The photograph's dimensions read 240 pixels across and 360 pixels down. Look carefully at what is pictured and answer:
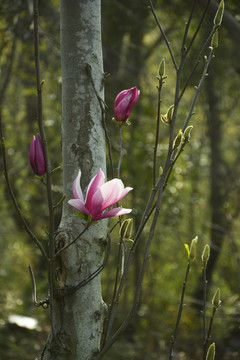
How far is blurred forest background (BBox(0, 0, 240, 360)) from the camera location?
2.35m

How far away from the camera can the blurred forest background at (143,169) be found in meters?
A: 2.35

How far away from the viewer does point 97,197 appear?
2.41 ft

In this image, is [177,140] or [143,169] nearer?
[177,140]

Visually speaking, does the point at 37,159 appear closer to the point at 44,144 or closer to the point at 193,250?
the point at 44,144

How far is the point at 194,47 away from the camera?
193 cm

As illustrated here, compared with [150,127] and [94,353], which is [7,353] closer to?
[94,353]

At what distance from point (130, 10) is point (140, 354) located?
218cm

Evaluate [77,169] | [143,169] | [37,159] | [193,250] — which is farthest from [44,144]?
[143,169]

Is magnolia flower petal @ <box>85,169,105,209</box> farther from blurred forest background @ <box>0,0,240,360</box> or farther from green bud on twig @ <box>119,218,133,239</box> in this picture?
blurred forest background @ <box>0,0,240,360</box>

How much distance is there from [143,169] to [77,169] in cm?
225

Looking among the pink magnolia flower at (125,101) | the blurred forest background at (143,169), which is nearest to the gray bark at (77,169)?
the pink magnolia flower at (125,101)

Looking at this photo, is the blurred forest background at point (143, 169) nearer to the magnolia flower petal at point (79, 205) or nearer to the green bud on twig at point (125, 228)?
the green bud on twig at point (125, 228)

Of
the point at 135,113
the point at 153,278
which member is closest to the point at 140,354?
the point at 153,278

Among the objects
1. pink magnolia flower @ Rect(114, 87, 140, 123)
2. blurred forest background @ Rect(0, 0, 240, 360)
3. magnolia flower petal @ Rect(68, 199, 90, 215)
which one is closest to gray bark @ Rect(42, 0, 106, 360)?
pink magnolia flower @ Rect(114, 87, 140, 123)
